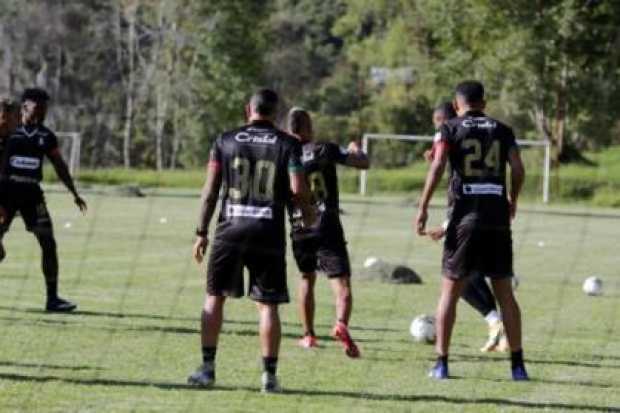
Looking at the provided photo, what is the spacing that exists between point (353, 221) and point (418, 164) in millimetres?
25481

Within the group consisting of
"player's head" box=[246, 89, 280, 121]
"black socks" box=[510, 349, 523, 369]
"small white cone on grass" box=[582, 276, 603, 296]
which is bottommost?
"small white cone on grass" box=[582, 276, 603, 296]

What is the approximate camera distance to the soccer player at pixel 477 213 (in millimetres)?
11250

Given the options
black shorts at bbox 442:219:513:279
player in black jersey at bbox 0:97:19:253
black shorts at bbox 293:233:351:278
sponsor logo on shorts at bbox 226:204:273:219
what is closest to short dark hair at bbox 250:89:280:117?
sponsor logo on shorts at bbox 226:204:273:219

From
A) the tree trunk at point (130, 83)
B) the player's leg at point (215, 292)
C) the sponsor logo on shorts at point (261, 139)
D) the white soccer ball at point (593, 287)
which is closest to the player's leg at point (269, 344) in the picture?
the player's leg at point (215, 292)

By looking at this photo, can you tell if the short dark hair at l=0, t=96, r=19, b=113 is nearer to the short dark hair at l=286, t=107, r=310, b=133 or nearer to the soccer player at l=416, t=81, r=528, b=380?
the short dark hair at l=286, t=107, r=310, b=133

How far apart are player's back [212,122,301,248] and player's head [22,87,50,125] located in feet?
15.6

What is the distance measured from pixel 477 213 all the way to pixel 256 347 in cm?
269

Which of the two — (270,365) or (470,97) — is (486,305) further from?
(270,365)

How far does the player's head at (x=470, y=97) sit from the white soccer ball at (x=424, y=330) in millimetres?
2809

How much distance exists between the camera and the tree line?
56281mm

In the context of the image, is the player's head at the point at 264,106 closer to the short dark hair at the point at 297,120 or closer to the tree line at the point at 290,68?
the short dark hair at the point at 297,120

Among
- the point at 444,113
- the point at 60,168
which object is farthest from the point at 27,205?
the point at 444,113

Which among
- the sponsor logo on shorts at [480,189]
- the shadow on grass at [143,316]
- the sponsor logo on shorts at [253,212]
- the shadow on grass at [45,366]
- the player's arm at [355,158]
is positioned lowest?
the shadow on grass at [143,316]

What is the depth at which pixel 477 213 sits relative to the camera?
11266 mm
